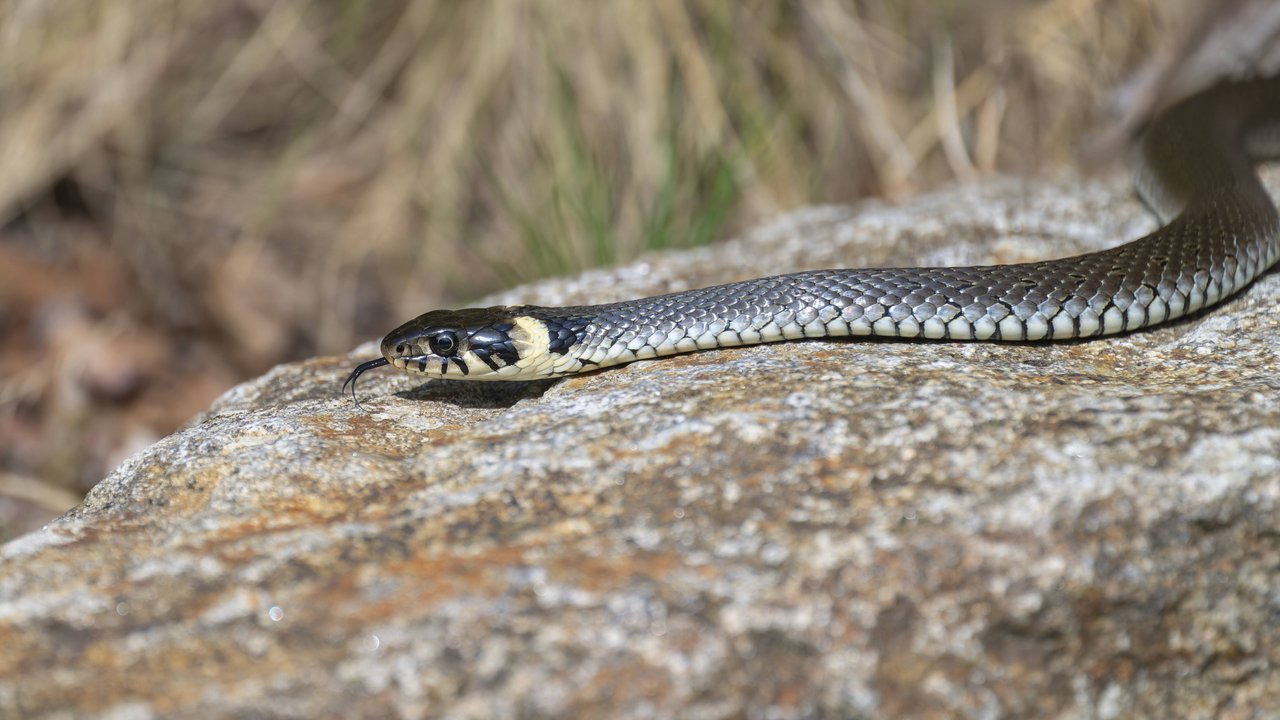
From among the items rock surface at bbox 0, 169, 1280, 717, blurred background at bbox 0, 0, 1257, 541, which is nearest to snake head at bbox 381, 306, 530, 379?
rock surface at bbox 0, 169, 1280, 717

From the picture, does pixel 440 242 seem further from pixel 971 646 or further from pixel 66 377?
pixel 971 646

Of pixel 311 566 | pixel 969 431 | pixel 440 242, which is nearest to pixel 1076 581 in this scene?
pixel 969 431

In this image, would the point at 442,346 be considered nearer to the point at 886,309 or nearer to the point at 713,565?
the point at 886,309

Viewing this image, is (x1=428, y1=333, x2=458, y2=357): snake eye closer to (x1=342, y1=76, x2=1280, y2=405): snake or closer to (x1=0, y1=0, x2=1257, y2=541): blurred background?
(x1=342, y1=76, x2=1280, y2=405): snake

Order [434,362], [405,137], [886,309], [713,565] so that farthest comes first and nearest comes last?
[405,137]
[434,362]
[886,309]
[713,565]

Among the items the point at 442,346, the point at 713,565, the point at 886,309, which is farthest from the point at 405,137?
the point at 713,565

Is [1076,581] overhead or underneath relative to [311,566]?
underneath
